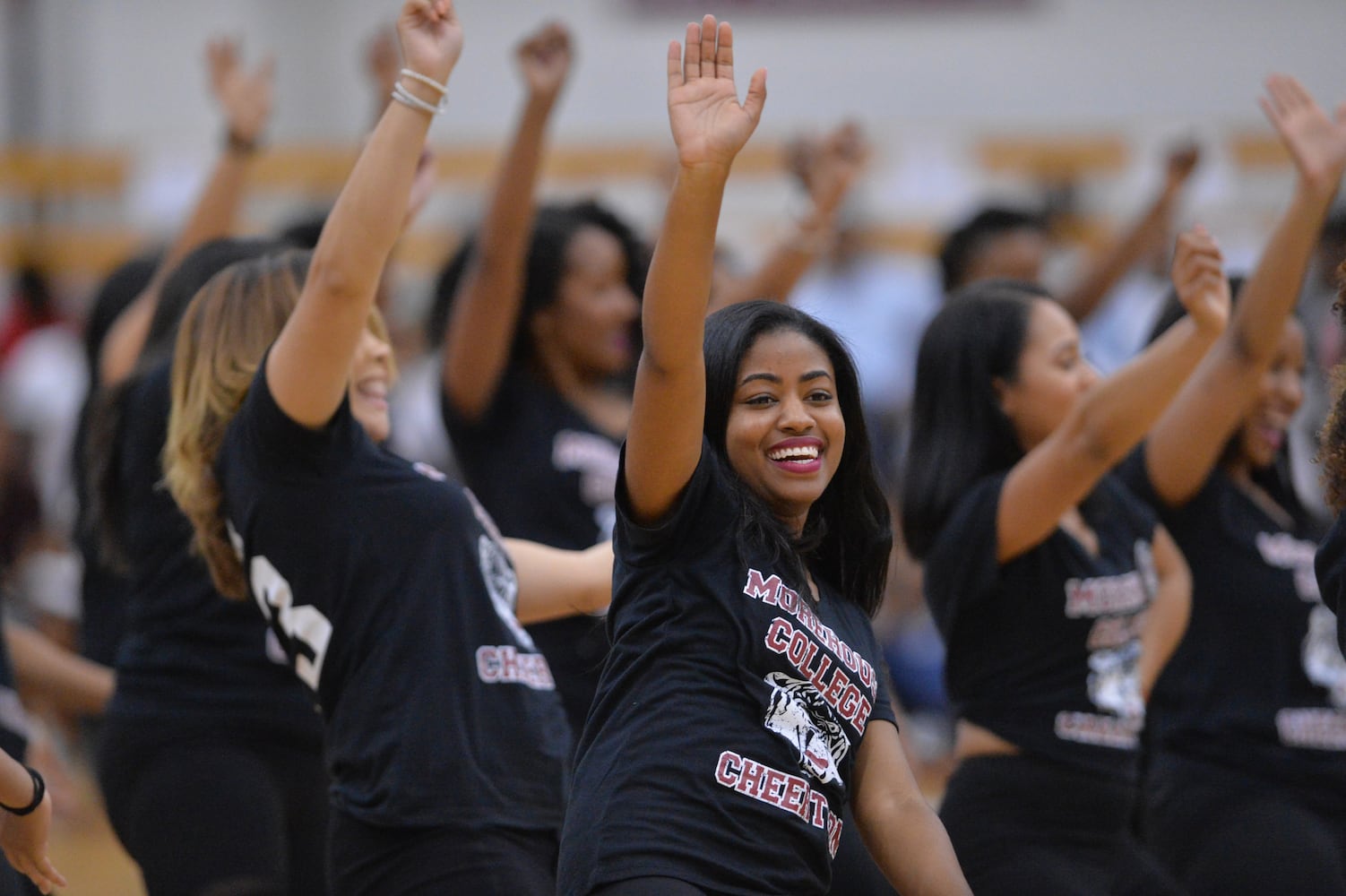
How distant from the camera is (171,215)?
1048cm

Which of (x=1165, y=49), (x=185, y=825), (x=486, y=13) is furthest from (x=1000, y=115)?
(x=185, y=825)

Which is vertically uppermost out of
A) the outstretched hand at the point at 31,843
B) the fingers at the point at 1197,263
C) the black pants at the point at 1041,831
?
the fingers at the point at 1197,263

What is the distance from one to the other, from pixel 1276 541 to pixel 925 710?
414cm

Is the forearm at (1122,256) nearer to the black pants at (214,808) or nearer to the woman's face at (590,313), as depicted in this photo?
the woman's face at (590,313)

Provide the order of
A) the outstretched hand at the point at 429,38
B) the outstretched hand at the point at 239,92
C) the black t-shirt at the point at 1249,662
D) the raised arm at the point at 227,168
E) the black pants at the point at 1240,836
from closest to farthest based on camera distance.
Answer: the outstretched hand at the point at 429,38, the black pants at the point at 1240,836, the black t-shirt at the point at 1249,662, the raised arm at the point at 227,168, the outstretched hand at the point at 239,92

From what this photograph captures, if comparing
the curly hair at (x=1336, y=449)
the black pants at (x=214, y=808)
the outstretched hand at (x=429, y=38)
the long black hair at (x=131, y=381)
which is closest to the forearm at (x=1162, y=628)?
the curly hair at (x=1336, y=449)

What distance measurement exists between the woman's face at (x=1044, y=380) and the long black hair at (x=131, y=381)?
1.59 m

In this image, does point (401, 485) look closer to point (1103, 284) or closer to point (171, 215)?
point (1103, 284)

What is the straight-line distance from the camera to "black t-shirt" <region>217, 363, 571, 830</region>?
261 centimetres

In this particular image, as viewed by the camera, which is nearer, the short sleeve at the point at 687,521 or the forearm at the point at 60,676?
the short sleeve at the point at 687,521

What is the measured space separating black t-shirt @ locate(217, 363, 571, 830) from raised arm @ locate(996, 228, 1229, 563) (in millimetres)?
1049

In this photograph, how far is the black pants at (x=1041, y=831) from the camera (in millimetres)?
3057

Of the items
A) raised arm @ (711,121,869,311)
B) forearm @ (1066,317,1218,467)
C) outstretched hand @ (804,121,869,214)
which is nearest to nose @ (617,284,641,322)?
raised arm @ (711,121,869,311)

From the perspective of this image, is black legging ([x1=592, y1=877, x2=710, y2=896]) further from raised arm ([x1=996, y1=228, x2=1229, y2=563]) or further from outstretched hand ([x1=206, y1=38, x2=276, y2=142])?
outstretched hand ([x1=206, y1=38, x2=276, y2=142])
